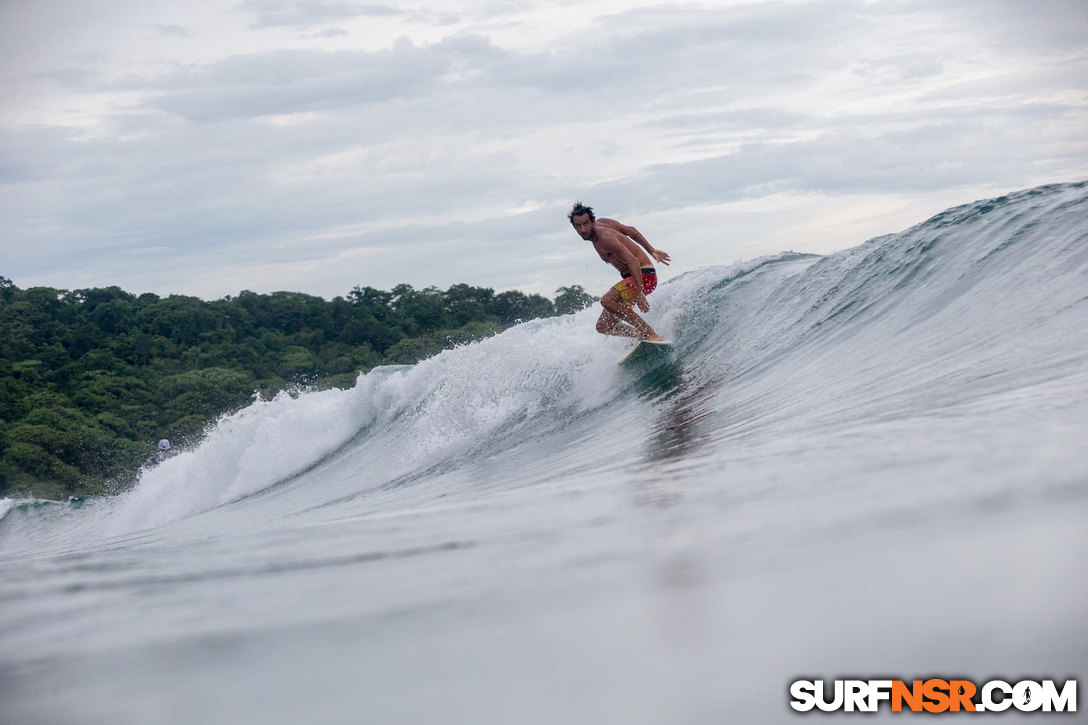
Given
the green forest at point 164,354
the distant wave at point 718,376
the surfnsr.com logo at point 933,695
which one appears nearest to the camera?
the surfnsr.com logo at point 933,695

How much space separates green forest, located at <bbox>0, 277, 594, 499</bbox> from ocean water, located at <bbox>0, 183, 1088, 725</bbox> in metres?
23.1

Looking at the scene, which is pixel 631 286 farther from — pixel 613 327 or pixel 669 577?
pixel 669 577

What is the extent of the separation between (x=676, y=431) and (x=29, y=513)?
12671 millimetres

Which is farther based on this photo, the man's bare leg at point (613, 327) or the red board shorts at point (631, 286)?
the man's bare leg at point (613, 327)

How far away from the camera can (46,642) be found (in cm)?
243

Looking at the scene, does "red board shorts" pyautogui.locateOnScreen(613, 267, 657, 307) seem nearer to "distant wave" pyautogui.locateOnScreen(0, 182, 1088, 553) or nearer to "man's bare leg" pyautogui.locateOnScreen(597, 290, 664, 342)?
"man's bare leg" pyautogui.locateOnScreen(597, 290, 664, 342)

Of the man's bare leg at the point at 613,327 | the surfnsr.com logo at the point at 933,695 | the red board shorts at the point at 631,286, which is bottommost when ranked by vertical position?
the surfnsr.com logo at the point at 933,695

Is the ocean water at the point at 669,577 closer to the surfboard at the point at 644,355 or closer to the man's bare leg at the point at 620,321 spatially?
the man's bare leg at the point at 620,321

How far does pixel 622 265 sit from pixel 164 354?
115 feet

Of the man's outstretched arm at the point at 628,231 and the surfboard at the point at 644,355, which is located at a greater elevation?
the man's outstretched arm at the point at 628,231

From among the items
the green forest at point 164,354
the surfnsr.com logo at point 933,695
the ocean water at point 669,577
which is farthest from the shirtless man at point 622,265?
the green forest at point 164,354

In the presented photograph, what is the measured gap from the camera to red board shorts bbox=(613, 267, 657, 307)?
29.1 feet

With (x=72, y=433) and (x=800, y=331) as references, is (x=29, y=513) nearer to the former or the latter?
(x=800, y=331)

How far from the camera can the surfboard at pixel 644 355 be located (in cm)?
943
